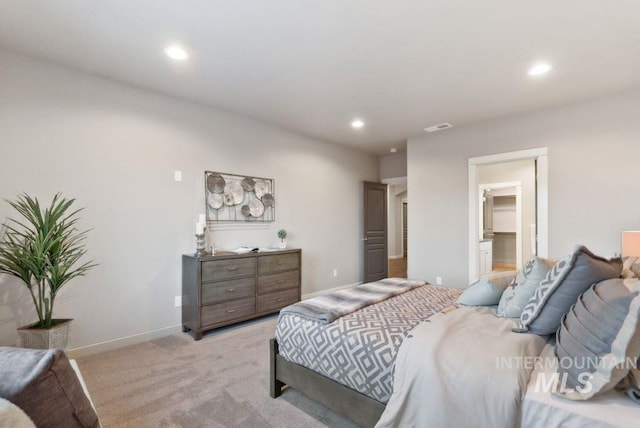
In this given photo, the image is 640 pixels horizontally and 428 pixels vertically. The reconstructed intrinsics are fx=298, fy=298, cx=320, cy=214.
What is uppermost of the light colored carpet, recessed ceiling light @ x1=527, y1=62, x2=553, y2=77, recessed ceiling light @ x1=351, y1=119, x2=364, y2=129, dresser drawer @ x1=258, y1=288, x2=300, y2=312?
recessed ceiling light @ x1=527, y1=62, x2=553, y2=77

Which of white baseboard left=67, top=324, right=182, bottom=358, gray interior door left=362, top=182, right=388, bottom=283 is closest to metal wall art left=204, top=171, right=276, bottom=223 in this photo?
white baseboard left=67, top=324, right=182, bottom=358

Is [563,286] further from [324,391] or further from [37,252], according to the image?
[37,252]

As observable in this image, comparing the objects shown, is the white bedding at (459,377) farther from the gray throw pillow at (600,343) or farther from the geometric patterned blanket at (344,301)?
the geometric patterned blanket at (344,301)

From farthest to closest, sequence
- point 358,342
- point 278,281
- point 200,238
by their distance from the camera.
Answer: point 278,281 → point 200,238 → point 358,342

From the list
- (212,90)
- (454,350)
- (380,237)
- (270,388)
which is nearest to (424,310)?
(454,350)

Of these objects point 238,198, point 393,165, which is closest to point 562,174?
point 393,165

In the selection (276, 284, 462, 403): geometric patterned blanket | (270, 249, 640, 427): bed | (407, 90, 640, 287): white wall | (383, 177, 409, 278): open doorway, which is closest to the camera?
(270, 249, 640, 427): bed

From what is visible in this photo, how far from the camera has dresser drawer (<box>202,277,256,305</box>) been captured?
3.21 m

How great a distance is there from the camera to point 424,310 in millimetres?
2104

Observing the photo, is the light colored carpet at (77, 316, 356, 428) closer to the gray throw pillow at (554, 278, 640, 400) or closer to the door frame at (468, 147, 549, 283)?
the gray throw pillow at (554, 278, 640, 400)

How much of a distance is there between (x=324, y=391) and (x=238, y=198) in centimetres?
271

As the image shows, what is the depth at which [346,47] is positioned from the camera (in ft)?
7.97

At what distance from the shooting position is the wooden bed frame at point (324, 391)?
5.29 ft

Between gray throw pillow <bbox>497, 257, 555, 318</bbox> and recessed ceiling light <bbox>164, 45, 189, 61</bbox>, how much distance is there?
9.94ft
